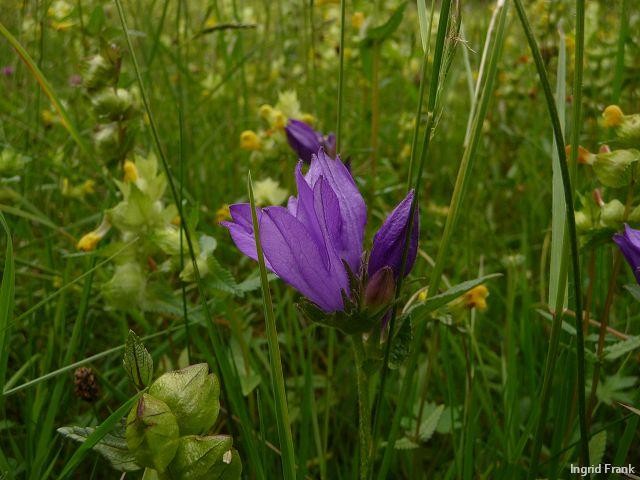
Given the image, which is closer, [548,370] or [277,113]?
[548,370]

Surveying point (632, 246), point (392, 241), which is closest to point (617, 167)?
point (632, 246)

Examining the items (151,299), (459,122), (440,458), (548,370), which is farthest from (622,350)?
(459,122)

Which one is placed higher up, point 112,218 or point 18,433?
point 112,218

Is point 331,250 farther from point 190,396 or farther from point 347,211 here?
point 190,396

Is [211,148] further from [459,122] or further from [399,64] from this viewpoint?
[459,122]

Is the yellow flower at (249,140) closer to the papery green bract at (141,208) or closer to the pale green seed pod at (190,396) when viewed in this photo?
the papery green bract at (141,208)

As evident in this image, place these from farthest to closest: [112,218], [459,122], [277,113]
A: [459,122], [277,113], [112,218]

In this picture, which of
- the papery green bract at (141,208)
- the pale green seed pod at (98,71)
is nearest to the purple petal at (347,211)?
the papery green bract at (141,208)

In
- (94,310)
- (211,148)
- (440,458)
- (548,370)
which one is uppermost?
(548,370)
